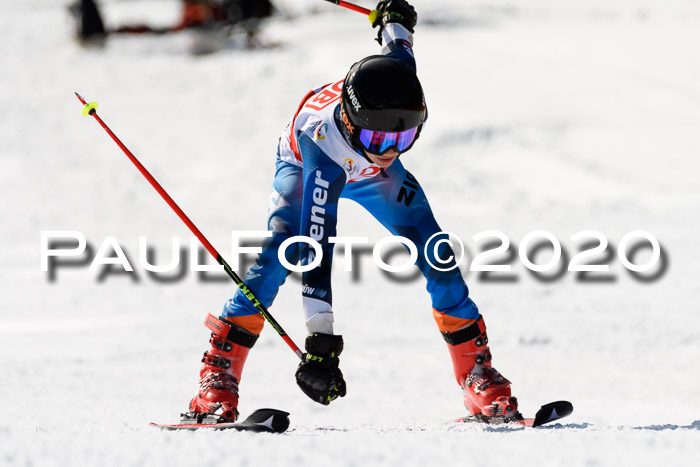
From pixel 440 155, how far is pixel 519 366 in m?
7.71

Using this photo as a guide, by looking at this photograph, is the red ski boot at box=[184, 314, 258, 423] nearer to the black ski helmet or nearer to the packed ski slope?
the packed ski slope

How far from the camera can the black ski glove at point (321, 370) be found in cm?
368

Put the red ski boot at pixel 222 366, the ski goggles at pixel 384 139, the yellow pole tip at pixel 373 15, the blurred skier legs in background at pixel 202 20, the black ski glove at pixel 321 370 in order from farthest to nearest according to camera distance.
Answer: the blurred skier legs in background at pixel 202 20 → the yellow pole tip at pixel 373 15 → the red ski boot at pixel 222 366 → the ski goggles at pixel 384 139 → the black ski glove at pixel 321 370

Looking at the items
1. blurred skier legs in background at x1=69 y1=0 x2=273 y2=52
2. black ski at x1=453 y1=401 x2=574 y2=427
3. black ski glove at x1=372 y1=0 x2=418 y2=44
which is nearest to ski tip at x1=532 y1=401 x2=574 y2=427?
black ski at x1=453 y1=401 x2=574 y2=427

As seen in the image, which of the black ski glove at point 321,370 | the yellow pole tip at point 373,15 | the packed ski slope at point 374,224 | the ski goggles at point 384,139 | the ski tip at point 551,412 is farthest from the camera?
the yellow pole tip at point 373,15

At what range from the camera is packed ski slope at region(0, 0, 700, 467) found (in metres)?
3.81

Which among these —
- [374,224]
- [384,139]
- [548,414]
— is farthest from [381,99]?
[374,224]

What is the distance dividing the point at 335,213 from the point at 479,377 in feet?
3.80

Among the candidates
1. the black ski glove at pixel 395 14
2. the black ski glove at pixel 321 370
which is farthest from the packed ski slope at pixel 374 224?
the black ski glove at pixel 395 14

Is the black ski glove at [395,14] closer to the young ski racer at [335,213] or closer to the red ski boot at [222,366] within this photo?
the young ski racer at [335,213]

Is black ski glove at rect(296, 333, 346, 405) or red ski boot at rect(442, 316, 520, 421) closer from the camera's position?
black ski glove at rect(296, 333, 346, 405)

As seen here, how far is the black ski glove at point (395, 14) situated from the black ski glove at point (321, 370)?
5.86 ft

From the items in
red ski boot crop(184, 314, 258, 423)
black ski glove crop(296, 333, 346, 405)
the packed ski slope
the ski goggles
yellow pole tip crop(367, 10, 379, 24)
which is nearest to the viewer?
black ski glove crop(296, 333, 346, 405)

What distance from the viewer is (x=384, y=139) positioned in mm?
3939
